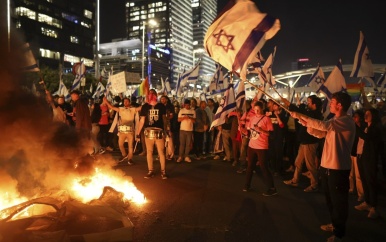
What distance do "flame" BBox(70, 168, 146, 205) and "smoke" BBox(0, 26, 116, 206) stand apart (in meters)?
0.17

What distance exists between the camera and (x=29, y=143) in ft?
18.1

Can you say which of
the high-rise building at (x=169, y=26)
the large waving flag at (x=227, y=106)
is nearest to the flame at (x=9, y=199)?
the large waving flag at (x=227, y=106)

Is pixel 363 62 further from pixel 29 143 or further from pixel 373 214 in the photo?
pixel 29 143

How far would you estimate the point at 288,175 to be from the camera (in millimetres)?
8992

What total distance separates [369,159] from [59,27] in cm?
9662

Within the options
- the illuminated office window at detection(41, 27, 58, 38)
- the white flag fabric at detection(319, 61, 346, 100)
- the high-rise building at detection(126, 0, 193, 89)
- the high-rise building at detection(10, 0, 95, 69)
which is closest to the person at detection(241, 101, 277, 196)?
the white flag fabric at detection(319, 61, 346, 100)

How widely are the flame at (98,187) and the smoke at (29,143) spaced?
0.17m

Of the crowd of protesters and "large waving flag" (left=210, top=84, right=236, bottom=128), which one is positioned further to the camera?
"large waving flag" (left=210, top=84, right=236, bottom=128)

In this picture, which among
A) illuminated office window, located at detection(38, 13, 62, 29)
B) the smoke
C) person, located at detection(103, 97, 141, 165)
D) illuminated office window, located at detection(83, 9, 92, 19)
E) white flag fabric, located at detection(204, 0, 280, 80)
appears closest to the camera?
the smoke

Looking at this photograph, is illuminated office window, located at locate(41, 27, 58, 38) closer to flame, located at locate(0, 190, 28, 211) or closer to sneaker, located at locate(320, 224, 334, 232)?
flame, located at locate(0, 190, 28, 211)

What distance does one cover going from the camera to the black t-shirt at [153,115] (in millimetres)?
8203

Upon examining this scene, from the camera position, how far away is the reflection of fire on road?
516 cm

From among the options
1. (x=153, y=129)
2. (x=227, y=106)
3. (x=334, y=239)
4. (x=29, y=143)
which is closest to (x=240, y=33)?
(x=227, y=106)

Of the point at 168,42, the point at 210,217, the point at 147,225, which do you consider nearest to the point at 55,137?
the point at 147,225
